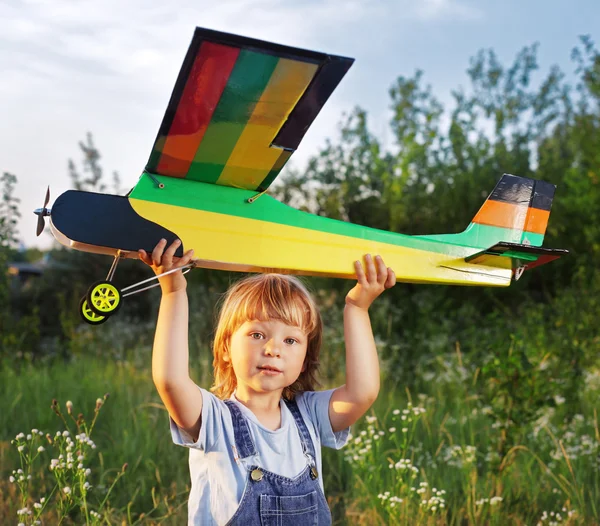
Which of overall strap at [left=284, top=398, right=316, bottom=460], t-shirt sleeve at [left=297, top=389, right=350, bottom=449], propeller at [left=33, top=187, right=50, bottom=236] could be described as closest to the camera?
propeller at [left=33, top=187, right=50, bottom=236]

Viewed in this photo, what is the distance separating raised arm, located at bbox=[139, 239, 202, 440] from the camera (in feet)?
6.31

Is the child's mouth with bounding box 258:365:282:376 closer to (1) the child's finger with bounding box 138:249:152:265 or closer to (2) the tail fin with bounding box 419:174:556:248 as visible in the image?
(1) the child's finger with bounding box 138:249:152:265

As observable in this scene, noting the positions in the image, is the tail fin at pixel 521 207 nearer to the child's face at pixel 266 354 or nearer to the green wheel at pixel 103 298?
the child's face at pixel 266 354

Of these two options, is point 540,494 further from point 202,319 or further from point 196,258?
point 202,319

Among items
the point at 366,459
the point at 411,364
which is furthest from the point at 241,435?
the point at 411,364

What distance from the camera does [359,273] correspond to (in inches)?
86.4

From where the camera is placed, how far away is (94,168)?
8.62 metres

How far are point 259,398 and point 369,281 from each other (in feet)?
1.63

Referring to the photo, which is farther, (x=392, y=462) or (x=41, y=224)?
(x=392, y=462)

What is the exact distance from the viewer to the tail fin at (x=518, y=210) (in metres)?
2.74

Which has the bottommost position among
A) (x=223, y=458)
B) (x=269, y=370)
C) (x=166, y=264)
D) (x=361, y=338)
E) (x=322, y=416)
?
(x=223, y=458)

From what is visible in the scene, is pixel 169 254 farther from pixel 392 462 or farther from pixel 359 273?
pixel 392 462

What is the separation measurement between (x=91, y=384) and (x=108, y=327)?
9.28ft

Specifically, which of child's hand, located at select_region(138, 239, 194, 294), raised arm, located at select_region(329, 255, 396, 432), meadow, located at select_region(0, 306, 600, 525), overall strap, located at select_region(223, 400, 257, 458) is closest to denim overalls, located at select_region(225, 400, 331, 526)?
overall strap, located at select_region(223, 400, 257, 458)
